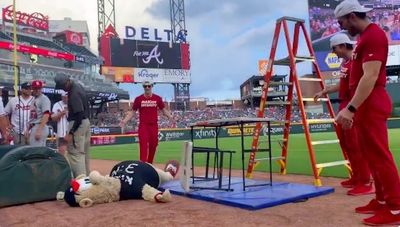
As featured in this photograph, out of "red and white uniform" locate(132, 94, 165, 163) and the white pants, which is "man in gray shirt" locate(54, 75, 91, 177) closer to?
the white pants

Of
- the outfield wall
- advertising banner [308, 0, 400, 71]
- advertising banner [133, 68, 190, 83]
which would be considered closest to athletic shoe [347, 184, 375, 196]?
the outfield wall

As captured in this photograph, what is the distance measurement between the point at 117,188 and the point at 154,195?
0.54 m

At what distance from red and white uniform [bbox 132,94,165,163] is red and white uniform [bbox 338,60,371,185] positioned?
3806 mm

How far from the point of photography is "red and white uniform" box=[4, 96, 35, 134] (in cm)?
808

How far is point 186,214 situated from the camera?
502 centimetres

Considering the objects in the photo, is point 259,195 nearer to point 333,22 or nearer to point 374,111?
point 374,111

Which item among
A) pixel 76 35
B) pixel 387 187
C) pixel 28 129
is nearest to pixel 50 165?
pixel 28 129

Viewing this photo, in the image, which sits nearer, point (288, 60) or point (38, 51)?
point (288, 60)

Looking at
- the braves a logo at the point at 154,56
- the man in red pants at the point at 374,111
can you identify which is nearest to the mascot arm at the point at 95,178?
the man in red pants at the point at 374,111

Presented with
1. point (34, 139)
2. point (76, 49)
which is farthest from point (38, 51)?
point (34, 139)

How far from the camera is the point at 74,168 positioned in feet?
23.9

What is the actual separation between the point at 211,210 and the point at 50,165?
103 inches

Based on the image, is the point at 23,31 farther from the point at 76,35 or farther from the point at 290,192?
the point at 290,192

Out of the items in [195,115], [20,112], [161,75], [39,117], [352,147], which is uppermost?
[161,75]
